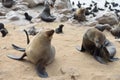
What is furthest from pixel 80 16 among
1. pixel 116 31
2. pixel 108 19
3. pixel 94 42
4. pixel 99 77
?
pixel 99 77

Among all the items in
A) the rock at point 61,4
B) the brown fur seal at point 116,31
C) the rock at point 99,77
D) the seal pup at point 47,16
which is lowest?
the brown fur seal at point 116,31

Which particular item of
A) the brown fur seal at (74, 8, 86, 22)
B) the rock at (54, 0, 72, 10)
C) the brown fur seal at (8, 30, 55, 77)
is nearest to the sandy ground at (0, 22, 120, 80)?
the brown fur seal at (8, 30, 55, 77)

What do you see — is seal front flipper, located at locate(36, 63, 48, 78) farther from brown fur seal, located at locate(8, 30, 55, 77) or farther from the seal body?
the seal body

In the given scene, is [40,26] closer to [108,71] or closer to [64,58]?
[64,58]

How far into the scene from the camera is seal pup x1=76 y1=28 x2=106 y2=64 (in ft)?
18.6

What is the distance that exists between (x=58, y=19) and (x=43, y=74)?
14.5 ft

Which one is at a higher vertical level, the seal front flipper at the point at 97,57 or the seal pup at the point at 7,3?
the seal pup at the point at 7,3

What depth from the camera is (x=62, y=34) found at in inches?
297

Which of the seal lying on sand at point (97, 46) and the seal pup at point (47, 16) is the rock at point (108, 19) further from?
the seal lying on sand at point (97, 46)

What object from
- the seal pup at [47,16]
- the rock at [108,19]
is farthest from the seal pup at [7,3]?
the rock at [108,19]

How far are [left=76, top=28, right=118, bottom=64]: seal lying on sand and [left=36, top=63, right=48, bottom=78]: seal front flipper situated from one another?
1.35 metres

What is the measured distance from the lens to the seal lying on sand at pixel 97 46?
18.6 ft

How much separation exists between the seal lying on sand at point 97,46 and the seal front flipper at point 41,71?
135cm

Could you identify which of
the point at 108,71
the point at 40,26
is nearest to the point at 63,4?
the point at 40,26
